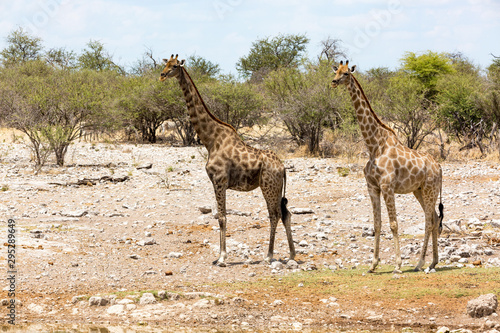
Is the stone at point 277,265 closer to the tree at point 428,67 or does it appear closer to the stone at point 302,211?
the stone at point 302,211

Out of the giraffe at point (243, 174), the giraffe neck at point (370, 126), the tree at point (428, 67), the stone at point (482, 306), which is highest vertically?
the tree at point (428, 67)

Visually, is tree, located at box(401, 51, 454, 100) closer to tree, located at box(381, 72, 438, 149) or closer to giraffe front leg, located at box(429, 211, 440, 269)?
tree, located at box(381, 72, 438, 149)

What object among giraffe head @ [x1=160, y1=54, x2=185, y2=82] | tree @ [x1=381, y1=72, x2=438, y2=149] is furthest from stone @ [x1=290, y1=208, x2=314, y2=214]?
tree @ [x1=381, y1=72, x2=438, y2=149]

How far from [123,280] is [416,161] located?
488cm

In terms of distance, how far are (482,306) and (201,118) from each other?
5.73 metres

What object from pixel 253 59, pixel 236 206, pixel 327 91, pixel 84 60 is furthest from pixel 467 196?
pixel 84 60

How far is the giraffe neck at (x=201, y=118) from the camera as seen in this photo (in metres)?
10.2

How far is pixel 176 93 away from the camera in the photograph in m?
30.8

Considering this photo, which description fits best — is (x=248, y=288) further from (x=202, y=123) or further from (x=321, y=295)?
(x=202, y=123)

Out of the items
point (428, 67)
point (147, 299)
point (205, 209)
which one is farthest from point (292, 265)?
point (428, 67)

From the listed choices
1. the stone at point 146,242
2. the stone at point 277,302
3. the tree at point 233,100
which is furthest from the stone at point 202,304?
the tree at point 233,100

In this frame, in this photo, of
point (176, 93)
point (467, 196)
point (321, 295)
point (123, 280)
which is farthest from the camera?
point (176, 93)

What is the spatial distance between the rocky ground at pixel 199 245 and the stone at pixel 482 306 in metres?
0.09

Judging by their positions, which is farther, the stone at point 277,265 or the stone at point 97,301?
the stone at point 277,265
